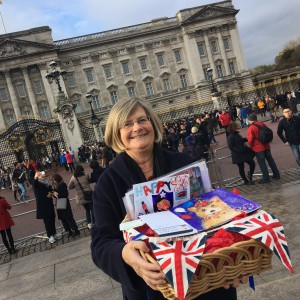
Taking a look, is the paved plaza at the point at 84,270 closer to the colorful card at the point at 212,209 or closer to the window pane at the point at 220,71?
the colorful card at the point at 212,209

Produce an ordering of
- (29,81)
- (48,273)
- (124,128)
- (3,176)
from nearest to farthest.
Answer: (124,128), (48,273), (3,176), (29,81)

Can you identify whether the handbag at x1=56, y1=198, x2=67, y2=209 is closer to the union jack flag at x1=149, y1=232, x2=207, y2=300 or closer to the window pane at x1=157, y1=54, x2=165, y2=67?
the union jack flag at x1=149, y1=232, x2=207, y2=300

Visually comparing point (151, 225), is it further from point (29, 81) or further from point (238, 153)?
point (29, 81)

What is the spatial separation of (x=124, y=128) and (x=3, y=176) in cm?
2214

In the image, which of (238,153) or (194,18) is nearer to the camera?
(238,153)

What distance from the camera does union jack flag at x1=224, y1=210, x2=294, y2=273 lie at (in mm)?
1383

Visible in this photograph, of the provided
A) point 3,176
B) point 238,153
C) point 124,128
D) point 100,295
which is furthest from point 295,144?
point 3,176

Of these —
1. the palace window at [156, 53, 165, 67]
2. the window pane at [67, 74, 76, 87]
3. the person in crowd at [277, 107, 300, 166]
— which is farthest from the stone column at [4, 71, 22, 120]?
the person in crowd at [277, 107, 300, 166]

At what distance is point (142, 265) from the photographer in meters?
1.40

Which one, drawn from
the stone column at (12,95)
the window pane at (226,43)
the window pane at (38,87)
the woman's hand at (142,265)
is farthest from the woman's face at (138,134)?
the window pane at (226,43)

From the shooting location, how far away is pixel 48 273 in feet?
18.6

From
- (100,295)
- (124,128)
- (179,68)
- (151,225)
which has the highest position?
(179,68)

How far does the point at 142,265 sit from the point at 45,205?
22.3 ft

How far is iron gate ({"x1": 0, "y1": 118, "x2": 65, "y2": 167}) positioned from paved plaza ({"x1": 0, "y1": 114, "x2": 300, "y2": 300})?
16700 millimetres
